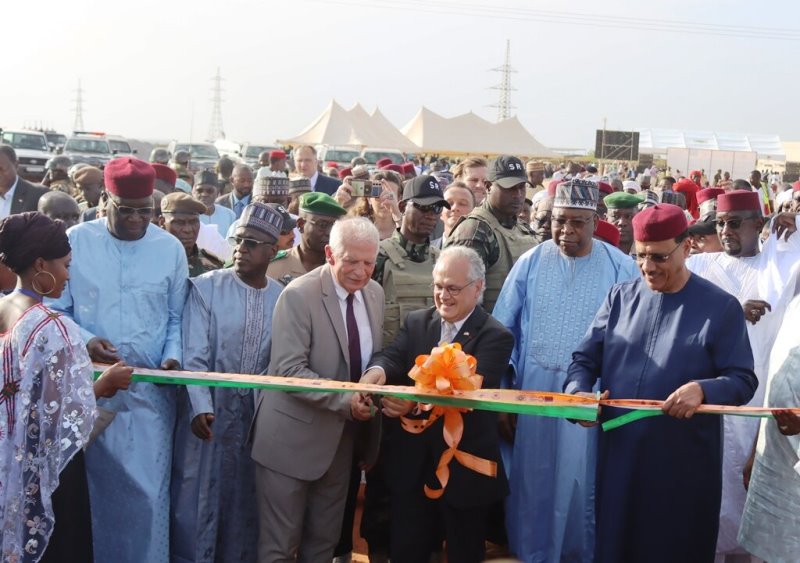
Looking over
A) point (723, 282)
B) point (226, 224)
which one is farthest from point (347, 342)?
point (226, 224)

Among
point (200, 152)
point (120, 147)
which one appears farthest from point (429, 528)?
point (200, 152)

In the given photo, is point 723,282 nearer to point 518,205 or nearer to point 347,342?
point 518,205

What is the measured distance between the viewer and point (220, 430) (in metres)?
5.25

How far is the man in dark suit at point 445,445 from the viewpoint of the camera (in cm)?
473

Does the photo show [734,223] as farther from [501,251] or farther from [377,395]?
[377,395]

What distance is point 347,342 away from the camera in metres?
4.96

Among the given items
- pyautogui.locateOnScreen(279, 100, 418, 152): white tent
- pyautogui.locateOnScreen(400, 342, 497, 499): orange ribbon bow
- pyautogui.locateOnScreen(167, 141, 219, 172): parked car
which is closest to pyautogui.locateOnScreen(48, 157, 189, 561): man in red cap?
pyautogui.locateOnScreen(400, 342, 497, 499): orange ribbon bow

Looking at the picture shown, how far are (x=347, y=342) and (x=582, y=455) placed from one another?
5.38ft

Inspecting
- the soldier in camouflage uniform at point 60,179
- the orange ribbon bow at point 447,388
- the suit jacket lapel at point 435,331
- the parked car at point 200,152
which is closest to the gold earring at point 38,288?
the orange ribbon bow at point 447,388

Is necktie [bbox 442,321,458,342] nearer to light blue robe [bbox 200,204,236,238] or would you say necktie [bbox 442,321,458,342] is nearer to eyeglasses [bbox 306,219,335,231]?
eyeglasses [bbox 306,219,335,231]

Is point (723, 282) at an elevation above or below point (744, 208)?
below

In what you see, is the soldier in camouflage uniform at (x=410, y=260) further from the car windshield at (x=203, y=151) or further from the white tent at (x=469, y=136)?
the white tent at (x=469, y=136)

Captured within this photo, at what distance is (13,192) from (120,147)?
84.2 feet

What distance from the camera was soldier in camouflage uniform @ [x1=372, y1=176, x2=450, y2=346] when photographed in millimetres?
5738
